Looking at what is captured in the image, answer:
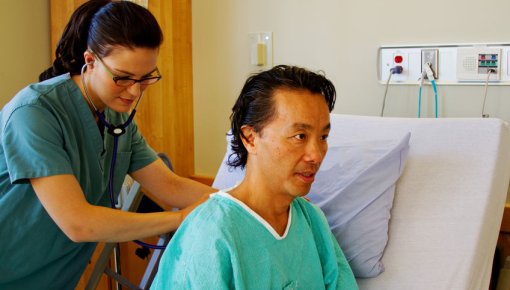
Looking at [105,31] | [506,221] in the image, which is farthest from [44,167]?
[506,221]

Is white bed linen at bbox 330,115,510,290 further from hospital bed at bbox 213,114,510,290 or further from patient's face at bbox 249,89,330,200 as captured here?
patient's face at bbox 249,89,330,200

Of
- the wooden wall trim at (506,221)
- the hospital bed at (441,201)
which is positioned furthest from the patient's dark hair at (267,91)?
the wooden wall trim at (506,221)

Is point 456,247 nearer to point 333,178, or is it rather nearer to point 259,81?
point 333,178

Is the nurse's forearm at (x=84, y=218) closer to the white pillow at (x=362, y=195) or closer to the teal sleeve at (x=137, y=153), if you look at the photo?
the teal sleeve at (x=137, y=153)

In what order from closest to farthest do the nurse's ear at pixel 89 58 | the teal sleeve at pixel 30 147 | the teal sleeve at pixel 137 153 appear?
1. the teal sleeve at pixel 30 147
2. the nurse's ear at pixel 89 58
3. the teal sleeve at pixel 137 153

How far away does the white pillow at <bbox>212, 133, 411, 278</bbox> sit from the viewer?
1.43 meters

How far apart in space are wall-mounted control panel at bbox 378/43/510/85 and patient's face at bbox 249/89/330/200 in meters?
0.87

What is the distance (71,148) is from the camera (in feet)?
4.32

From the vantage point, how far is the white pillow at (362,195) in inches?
56.2

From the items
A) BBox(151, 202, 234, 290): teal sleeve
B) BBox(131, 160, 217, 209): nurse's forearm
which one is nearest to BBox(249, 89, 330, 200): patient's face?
BBox(151, 202, 234, 290): teal sleeve

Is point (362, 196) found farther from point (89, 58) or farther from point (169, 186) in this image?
point (89, 58)

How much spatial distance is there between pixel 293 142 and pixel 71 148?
0.55m

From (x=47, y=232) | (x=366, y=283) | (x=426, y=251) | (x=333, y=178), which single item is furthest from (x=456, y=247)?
(x=47, y=232)

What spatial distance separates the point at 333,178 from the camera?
1.53 meters
